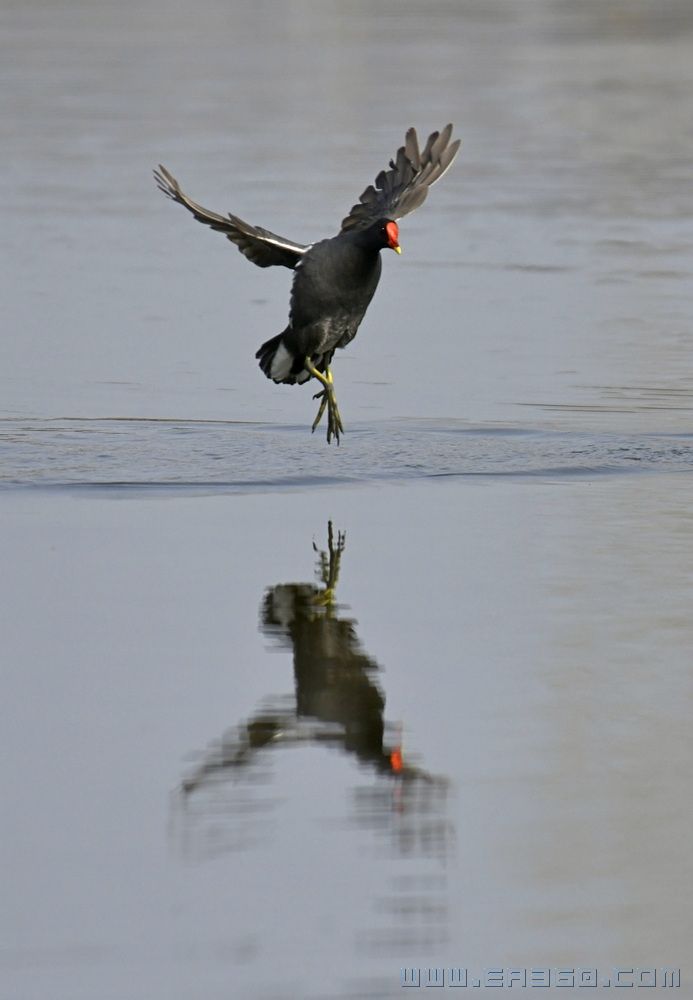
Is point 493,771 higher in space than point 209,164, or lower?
lower

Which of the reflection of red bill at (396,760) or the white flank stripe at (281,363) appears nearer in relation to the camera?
the reflection of red bill at (396,760)

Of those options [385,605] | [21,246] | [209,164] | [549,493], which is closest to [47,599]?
[385,605]

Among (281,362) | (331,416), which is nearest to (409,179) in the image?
(281,362)

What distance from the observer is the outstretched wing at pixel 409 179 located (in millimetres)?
9875

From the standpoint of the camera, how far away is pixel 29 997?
14.1 feet

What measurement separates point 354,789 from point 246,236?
416 cm

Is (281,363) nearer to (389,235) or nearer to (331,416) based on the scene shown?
(331,416)

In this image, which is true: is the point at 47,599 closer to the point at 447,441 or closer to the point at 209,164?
the point at 447,441

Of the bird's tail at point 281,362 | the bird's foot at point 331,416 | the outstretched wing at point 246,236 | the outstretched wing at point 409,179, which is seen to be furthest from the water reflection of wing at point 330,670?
the outstretched wing at point 409,179

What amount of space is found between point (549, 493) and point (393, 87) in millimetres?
17279

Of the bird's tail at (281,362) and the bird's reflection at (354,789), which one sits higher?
the bird's tail at (281,362)

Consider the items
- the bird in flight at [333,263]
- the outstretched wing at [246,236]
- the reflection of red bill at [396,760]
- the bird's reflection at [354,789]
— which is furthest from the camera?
the bird in flight at [333,263]

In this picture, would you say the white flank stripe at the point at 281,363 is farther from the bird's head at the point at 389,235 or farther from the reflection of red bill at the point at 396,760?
the reflection of red bill at the point at 396,760

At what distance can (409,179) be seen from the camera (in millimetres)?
10008
